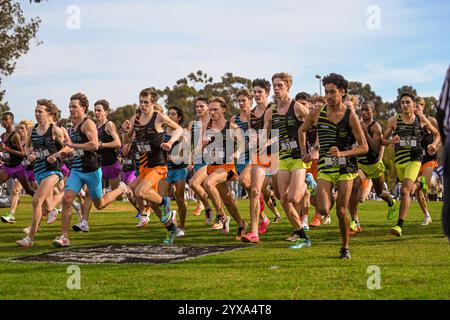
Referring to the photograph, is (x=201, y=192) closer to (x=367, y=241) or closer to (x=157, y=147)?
(x=157, y=147)

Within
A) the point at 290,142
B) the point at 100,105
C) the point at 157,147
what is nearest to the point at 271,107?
the point at 290,142

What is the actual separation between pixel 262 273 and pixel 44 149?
221 inches

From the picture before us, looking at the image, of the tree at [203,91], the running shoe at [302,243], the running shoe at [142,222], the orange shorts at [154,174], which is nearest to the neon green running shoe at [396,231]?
the running shoe at [302,243]

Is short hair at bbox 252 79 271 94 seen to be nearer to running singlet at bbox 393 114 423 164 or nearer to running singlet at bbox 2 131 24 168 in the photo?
running singlet at bbox 393 114 423 164

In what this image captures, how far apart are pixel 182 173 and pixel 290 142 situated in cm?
391

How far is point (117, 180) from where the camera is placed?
Result: 15922 mm

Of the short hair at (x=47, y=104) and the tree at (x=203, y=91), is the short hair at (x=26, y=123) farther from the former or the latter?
the tree at (x=203, y=91)

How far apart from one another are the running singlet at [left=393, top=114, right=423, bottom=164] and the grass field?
4.66 feet

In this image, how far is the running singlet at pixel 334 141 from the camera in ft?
30.9

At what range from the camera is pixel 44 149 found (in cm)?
1198

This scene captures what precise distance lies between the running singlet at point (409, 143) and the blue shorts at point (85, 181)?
18.3ft

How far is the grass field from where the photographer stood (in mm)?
6648

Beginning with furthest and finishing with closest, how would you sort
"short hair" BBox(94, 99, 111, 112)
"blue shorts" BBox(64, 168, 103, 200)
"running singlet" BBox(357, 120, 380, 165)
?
"short hair" BBox(94, 99, 111, 112) < "running singlet" BBox(357, 120, 380, 165) < "blue shorts" BBox(64, 168, 103, 200)

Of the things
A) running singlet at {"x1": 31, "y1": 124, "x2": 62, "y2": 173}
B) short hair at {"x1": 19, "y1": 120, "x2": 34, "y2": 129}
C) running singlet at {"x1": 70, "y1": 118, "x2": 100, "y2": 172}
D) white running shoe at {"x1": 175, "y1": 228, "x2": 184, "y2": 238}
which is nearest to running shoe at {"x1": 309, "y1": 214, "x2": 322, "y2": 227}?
white running shoe at {"x1": 175, "y1": 228, "x2": 184, "y2": 238}
